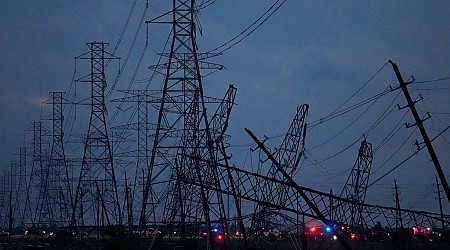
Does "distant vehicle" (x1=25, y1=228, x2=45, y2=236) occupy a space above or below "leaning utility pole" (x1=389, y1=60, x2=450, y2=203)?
above

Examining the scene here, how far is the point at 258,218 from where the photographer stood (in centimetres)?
4984

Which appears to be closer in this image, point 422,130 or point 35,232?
point 422,130

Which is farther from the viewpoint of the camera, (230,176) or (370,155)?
(370,155)

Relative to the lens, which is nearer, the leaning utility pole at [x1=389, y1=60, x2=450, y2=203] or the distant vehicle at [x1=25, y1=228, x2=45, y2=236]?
the leaning utility pole at [x1=389, y1=60, x2=450, y2=203]

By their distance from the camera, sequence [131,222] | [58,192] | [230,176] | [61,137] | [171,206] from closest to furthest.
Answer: [230,176] → [171,206] → [131,222] → [61,137] → [58,192]

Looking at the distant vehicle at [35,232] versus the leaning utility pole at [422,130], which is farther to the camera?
the distant vehicle at [35,232]

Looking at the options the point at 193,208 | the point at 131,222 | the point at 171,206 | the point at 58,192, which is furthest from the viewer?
the point at 58,192

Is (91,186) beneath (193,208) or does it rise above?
above

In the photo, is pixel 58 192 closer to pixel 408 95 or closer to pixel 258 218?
pixel 258 218

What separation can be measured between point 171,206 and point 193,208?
3845mm

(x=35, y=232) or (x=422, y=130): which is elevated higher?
(x=35, y=232)

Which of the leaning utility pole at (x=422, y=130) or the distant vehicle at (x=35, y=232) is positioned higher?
the distant vehicle at (x=35, y=232)

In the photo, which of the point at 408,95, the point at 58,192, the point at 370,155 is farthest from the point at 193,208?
the point at 58,192

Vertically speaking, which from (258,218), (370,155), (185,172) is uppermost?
(370,155)
